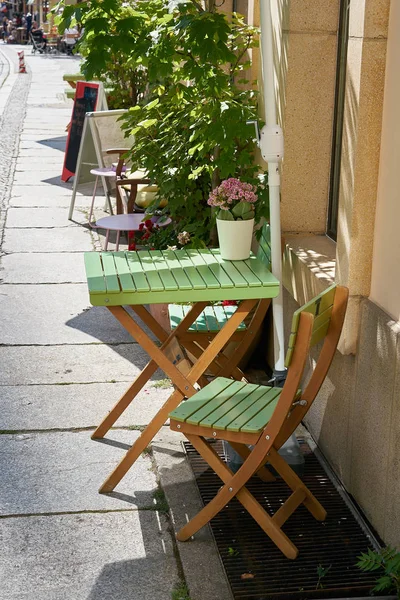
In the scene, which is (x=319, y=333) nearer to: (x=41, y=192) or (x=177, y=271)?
(x=177, y=271)

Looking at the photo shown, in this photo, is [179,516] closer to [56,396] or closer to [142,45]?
[56,396]

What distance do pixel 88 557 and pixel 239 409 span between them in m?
0.82

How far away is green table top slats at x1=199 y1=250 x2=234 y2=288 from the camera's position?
4.07 meters

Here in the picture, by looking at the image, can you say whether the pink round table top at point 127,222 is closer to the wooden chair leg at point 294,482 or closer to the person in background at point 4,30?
the wooden chair leg at point 294,482

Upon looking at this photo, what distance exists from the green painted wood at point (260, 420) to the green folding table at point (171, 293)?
41 centimetres

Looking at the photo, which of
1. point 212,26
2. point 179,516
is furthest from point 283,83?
point 179,516

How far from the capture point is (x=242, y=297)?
4039mm

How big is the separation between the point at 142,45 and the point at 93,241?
4.21 metres

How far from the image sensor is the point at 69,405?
5.09 meters

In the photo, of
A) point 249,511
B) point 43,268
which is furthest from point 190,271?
point 43,268

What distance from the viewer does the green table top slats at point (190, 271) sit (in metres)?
4.02

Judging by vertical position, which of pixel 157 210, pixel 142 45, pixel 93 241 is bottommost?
pixel 93 241

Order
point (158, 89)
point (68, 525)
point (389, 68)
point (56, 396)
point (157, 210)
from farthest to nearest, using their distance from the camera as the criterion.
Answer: point (157, 210), point (158, 89), point (56, 396), point (68, 525), point (389, 68)

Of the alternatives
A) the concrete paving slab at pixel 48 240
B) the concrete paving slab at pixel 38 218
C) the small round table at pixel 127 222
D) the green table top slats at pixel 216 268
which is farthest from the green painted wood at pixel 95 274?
the concrete paving slab at pixel 38 218
